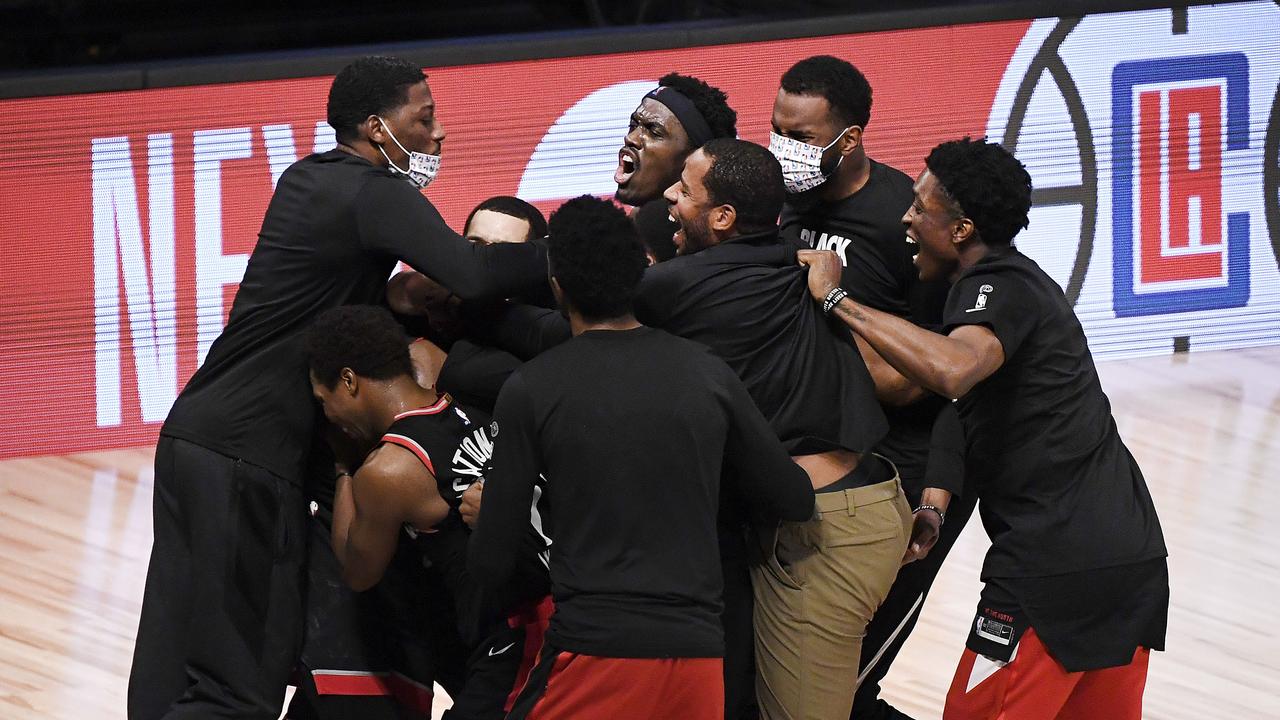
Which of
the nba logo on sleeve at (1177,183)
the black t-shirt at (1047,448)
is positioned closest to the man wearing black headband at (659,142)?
the black t-shirt at (1047,448)

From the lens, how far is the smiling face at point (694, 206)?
3.57m

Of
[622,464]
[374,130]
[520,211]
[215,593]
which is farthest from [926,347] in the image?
[215,593]

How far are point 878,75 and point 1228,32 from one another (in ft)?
5.81

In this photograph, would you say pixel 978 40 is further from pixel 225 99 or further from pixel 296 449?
pixel 296 449

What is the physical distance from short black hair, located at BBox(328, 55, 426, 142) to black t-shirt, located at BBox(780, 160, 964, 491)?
40.4 inches

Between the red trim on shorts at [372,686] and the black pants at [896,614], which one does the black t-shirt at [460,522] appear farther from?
the black pants at [896,614]

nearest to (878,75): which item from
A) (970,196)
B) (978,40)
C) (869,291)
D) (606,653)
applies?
(978,40)

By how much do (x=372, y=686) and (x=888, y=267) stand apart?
5.40 ft

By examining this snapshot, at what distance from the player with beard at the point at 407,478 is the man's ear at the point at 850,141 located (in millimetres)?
1181

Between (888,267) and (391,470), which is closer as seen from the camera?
(391,470)

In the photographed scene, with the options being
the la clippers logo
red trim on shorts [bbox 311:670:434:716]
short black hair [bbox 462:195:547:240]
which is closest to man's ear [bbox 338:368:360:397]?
short black hair [bbox 462:195:547:240]

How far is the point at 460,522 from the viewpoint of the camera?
375 centimetres

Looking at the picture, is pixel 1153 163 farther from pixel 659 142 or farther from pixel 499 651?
pixel 499 651

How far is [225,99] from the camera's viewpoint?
287 inches
